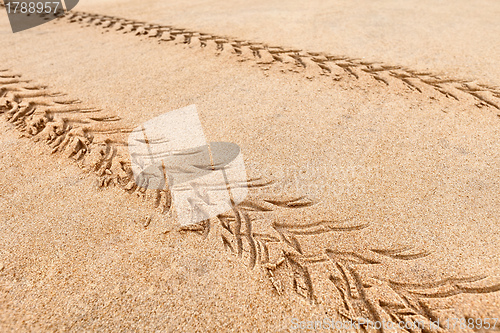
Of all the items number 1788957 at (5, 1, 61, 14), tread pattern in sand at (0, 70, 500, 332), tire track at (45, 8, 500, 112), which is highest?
number 1788957 at (5, 1, 61, 14)

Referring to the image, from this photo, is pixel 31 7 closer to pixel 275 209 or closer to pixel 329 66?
pixel 329 66

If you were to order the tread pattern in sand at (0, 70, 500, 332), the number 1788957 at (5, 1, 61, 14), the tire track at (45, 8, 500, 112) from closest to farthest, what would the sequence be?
the tread pattern in sand at (0, 70, 500, 332), the tire track at (45, 8, 500, 112), the number 1788957 at (5, 1, 61, 14)

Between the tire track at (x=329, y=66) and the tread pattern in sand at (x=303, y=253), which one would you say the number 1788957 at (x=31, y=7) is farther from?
the tread pattern in sand at (x=303, y=253)

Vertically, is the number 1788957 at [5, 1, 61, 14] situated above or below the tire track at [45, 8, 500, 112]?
above

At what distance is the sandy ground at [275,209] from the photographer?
1193 mm

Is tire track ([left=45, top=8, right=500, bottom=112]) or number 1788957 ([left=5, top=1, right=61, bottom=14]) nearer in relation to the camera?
tire track ([left=45, top=8, right=500, bottom=112])

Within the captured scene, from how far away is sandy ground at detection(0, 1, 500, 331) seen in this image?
1.19 meters

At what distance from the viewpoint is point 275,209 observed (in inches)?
62.0

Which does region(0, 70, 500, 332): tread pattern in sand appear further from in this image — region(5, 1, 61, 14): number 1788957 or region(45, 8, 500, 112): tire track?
region(5, 1, 61, 14): number 1788957

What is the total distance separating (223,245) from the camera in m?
1.41

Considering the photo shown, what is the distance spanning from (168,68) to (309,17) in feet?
7.38

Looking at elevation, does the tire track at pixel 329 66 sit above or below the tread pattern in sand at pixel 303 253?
above

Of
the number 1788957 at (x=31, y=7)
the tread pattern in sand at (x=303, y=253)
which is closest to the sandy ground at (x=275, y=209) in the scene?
the tread pattern in sand at (x=303, y=253)

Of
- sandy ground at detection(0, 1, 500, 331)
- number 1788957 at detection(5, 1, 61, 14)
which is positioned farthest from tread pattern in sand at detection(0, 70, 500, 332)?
number 1788957 at detection(5, 1, 61, 14)
